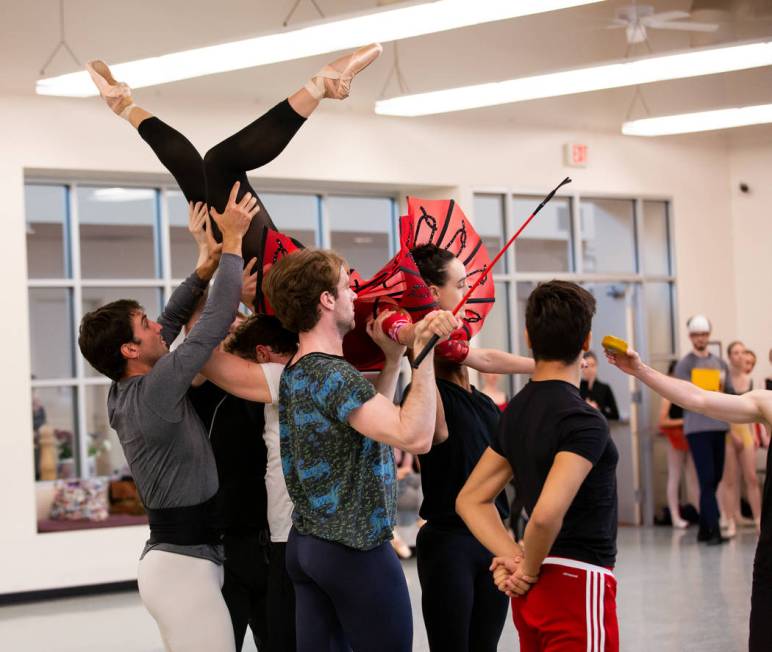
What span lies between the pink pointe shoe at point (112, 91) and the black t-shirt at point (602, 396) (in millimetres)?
5860

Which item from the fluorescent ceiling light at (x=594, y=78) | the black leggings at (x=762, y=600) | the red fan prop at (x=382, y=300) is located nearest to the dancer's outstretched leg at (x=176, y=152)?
the red fan prop at (x=382, y=300)

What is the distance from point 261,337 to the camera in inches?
109

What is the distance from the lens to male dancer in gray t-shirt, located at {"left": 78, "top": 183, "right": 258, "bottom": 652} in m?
2.65

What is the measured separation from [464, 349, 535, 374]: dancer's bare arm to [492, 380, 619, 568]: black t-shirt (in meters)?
0.76

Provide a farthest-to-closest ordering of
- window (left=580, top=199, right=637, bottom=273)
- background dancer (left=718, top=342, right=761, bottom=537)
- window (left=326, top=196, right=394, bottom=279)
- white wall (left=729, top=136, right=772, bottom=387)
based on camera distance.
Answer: white wall (left=729, top=136, right=772, bottom=387), window (left=580, top=199, right=637, bottom=273), window (left=326, top=196, right=394, bottom=279), background dancer (left=718, top=342, right=761, bottom=537)

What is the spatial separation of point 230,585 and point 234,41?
293cm

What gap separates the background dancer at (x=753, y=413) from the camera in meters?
2.39

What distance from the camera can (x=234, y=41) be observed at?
508 centimetres

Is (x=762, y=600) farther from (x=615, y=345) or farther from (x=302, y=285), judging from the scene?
(x=302, y=285)

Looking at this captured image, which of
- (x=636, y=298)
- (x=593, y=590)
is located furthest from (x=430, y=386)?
(x=636, y=298)

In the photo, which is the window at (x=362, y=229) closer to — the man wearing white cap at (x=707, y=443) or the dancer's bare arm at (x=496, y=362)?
the man wearing white cap at (x=707, y=443)

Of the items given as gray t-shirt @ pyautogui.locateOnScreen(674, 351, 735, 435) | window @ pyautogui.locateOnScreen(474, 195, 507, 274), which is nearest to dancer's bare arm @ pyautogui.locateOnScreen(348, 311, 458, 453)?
gray t-shirt @ pyautogui.locateOnScreen(674, 351, 735, 435)

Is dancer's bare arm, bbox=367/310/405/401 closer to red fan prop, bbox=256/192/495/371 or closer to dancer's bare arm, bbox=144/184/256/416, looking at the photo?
red fan prop, bbox=256/192/495/371

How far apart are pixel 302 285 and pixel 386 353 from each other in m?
0.39
